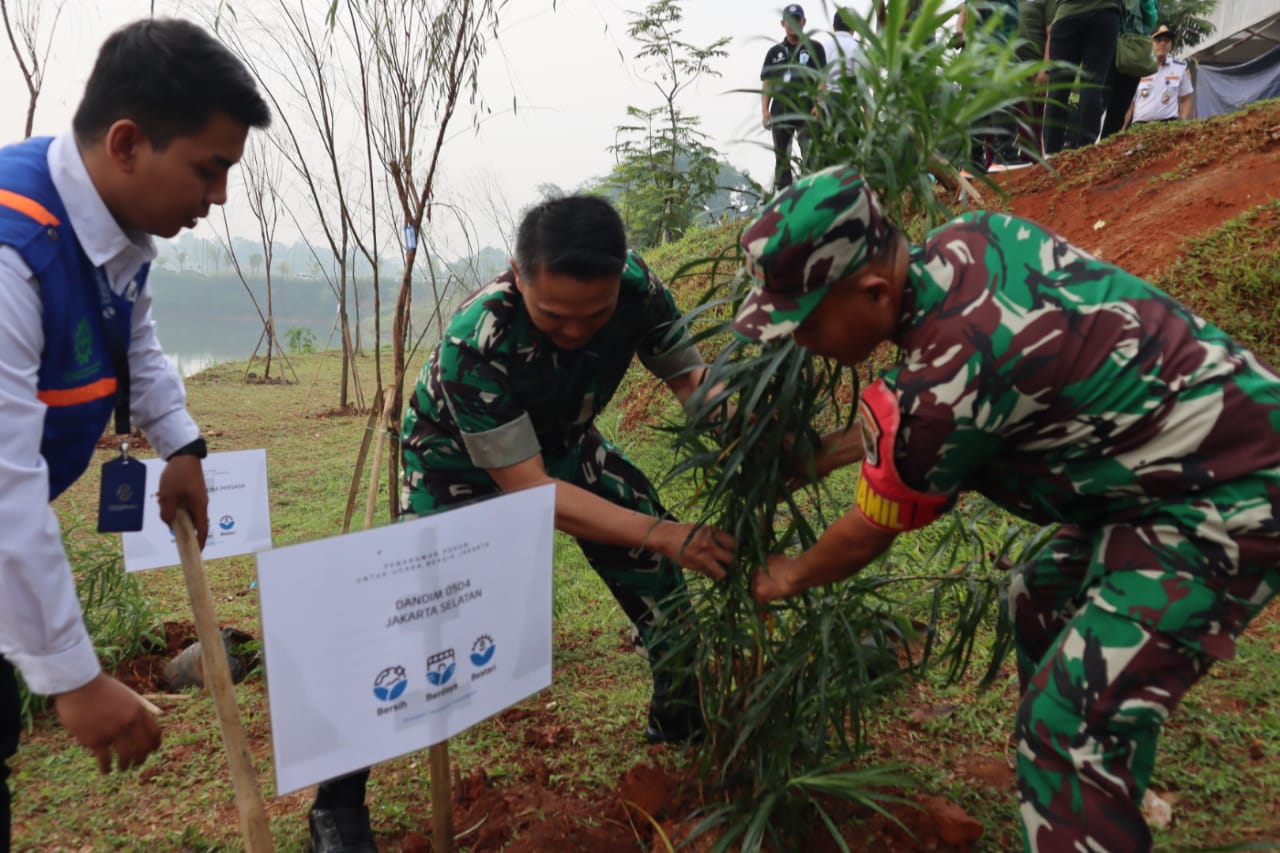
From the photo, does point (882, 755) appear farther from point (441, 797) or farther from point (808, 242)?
point (808, 242)

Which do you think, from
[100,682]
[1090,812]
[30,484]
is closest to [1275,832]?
[1090,812]

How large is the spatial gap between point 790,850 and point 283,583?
109 cm

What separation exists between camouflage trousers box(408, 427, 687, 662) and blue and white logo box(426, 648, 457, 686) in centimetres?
69

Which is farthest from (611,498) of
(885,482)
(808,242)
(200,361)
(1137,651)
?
(200,361)

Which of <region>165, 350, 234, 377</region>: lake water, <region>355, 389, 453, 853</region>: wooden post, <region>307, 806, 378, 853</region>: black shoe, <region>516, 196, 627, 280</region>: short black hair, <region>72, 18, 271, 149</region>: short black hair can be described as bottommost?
<region>165, 350, 234, 377</region>: lake water

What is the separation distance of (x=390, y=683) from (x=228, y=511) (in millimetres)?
1546

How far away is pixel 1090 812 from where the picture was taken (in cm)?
116

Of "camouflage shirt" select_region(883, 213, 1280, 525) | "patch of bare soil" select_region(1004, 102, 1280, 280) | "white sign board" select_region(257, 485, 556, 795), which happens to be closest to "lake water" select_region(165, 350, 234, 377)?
"patch of bare soil" select_region(1004, 102, 1280, 280)

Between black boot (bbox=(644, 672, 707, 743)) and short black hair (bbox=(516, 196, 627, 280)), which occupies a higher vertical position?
short black hair (bbox=(516, 196, 627, 280))

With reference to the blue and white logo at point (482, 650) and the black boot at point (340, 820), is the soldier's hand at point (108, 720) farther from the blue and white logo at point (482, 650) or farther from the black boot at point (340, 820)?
the black boot at point (340, 820)

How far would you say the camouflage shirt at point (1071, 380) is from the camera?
45.3 inches

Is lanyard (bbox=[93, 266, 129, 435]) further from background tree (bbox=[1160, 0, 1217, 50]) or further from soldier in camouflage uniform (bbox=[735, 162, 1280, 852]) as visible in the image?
background tree (bbox=[1160, 0, 1217, 50])

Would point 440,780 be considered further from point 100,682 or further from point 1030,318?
point 1030,318

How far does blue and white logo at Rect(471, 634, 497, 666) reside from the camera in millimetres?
1440
